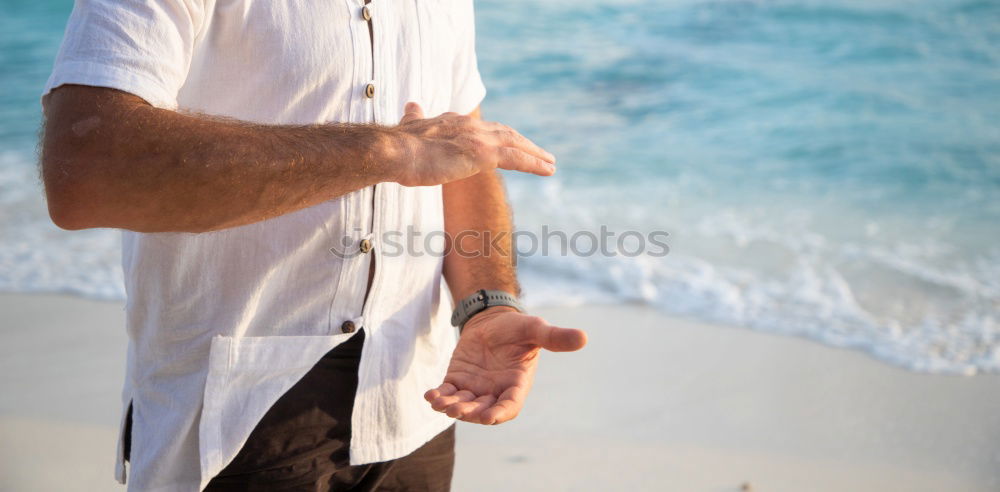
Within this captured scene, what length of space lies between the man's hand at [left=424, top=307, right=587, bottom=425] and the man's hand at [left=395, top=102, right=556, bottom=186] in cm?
29

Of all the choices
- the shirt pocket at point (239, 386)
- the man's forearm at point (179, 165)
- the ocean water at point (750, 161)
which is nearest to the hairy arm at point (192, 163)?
the man's forearm at point (179, 165)

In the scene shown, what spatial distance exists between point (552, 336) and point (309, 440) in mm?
459

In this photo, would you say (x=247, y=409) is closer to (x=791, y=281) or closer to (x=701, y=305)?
(x=701, y=305)

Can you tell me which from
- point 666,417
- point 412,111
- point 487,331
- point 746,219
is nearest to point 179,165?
point 412,111

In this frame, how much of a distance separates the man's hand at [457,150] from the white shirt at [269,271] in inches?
6.1

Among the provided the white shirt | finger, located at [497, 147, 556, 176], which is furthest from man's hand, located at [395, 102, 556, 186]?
the white shirt

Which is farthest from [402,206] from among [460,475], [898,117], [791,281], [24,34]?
[24,34]

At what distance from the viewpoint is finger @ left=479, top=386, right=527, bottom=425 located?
1410 millimetres

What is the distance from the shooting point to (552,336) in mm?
1449

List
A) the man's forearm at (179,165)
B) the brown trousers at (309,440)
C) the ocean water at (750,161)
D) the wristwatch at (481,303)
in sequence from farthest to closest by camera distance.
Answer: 1. the ocean water at (750,161)
2. the wristwatch at (481,303)
3. the brown trousers at (309,440)
4. the man's forearm at (179,165)

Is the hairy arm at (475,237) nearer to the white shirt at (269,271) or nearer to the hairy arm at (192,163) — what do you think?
the white shirt at (269,271)

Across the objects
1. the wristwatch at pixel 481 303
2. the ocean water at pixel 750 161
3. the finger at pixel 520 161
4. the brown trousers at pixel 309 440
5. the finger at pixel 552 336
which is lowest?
the ocean water at pixel 750 161

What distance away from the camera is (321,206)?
1.41 metres

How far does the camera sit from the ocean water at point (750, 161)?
4.75 m
